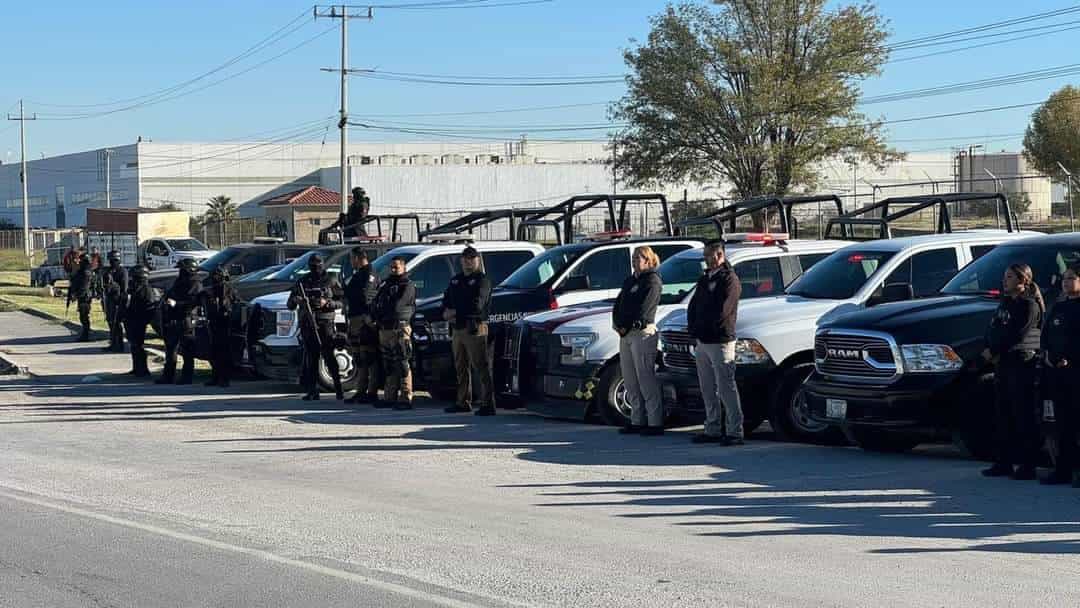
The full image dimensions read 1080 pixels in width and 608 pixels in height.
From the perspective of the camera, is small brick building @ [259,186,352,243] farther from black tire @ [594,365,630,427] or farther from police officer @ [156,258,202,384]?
black tire @ [594,365,630,427]

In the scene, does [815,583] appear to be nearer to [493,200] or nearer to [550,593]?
[550,593]

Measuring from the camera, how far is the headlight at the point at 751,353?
13484 mm

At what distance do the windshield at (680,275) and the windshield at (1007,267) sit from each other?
12.2ft

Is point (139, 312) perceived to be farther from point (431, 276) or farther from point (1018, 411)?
point (1018, 411)

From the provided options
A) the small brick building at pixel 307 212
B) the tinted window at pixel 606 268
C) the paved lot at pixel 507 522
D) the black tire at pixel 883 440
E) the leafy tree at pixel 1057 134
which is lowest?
the paved lot at pixel 507 522

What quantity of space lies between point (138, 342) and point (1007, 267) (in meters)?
13.8

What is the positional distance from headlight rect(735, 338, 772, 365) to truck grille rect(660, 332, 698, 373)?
483 millimetres

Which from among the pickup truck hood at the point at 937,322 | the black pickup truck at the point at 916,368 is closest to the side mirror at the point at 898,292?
the black pickup truck at the point at 916,368

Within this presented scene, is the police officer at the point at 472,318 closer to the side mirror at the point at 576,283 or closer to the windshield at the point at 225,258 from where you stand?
the side mirror at the point at 576,283

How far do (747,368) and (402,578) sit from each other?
6.15 meters

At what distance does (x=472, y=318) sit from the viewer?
16047 mm

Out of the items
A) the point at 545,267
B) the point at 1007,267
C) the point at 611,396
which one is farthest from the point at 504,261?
the point at 1007,267

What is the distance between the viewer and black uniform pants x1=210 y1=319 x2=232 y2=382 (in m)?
20.0

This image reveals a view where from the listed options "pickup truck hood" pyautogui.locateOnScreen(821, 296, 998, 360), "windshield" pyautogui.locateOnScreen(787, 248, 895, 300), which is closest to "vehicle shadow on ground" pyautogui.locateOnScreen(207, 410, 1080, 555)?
"pickup truck hood" pyautogui.locateOnScreen(821, 296, 998, 360)
